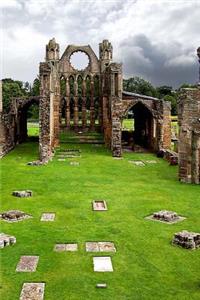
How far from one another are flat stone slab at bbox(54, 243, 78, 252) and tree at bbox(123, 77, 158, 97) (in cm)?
10141

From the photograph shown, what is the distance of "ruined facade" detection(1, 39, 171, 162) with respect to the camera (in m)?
39.6

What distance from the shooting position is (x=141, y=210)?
20.5 meters

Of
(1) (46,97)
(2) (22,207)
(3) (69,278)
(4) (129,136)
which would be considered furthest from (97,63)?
(3) (69,278)

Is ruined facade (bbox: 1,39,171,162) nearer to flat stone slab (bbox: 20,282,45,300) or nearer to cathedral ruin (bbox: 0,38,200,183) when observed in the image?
cathedral ruin (bbox: 0,38,200,183)

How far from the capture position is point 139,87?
12056 centimetres

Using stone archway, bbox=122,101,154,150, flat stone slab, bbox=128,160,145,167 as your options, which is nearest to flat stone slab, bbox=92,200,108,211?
flat stone slab, bbox=128,160,145,167

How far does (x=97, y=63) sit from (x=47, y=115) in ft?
61.9

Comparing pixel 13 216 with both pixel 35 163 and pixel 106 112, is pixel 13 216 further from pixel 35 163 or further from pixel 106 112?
pixel 106 112

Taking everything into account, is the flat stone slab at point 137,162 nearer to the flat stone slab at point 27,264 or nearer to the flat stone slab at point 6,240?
the flat stone slab at point 6,240

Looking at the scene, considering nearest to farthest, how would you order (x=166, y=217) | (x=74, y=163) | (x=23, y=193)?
(x=166, y=217), (x=23, y=193), (x=74, y=163)

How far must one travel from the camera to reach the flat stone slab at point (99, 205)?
68.2 ft

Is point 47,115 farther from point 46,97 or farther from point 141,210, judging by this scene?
point 141,210

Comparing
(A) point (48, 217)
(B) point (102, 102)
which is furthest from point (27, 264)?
(B) point (102, 102)

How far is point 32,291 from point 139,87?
4370 inches
